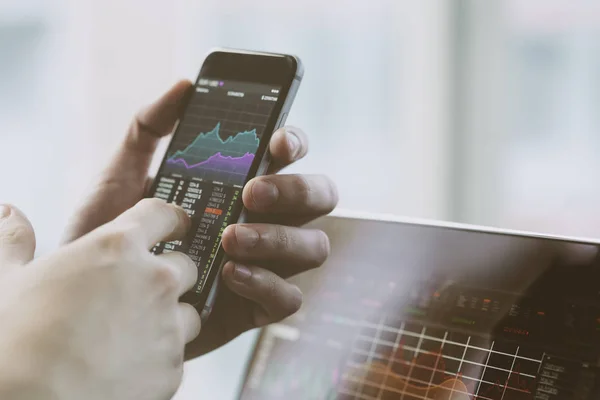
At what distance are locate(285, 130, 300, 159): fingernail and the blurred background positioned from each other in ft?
3.14

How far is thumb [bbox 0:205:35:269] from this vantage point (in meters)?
0.54

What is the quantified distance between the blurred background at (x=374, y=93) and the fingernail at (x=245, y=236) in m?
0.99

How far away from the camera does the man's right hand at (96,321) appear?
44 centimetres

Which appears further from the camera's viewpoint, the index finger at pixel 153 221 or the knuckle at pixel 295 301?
the knuckle at pixel 295 301

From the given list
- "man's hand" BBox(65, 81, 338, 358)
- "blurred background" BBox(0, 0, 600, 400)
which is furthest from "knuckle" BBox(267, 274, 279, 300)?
"blurred background" BBox(0, 0, 600, 400)

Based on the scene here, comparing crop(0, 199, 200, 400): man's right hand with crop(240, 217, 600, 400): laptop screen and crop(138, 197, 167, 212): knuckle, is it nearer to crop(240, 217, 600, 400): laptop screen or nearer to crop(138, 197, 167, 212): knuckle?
crop(138, 197, 167, 212): knuckle

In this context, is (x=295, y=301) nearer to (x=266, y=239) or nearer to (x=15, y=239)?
(x=266, y=239)

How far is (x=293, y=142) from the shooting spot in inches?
25.2

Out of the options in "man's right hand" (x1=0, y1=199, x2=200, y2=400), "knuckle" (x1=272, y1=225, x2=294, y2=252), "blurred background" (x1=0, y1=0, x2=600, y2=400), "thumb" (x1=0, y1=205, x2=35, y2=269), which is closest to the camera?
"man's right hand" (x1=0, y1=199, x2=200, y2=400)

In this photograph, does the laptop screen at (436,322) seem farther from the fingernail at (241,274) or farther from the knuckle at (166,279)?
the knuckle at (166,279)

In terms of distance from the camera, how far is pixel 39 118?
5.27ft

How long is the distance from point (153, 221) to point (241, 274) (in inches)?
5.3

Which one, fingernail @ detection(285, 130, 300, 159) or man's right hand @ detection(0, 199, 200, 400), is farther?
fingernail @ detection(285, 130, 300, 159)

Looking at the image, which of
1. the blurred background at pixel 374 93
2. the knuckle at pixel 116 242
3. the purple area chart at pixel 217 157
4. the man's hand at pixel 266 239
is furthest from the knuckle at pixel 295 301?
the blurred background at pixel 374 93
